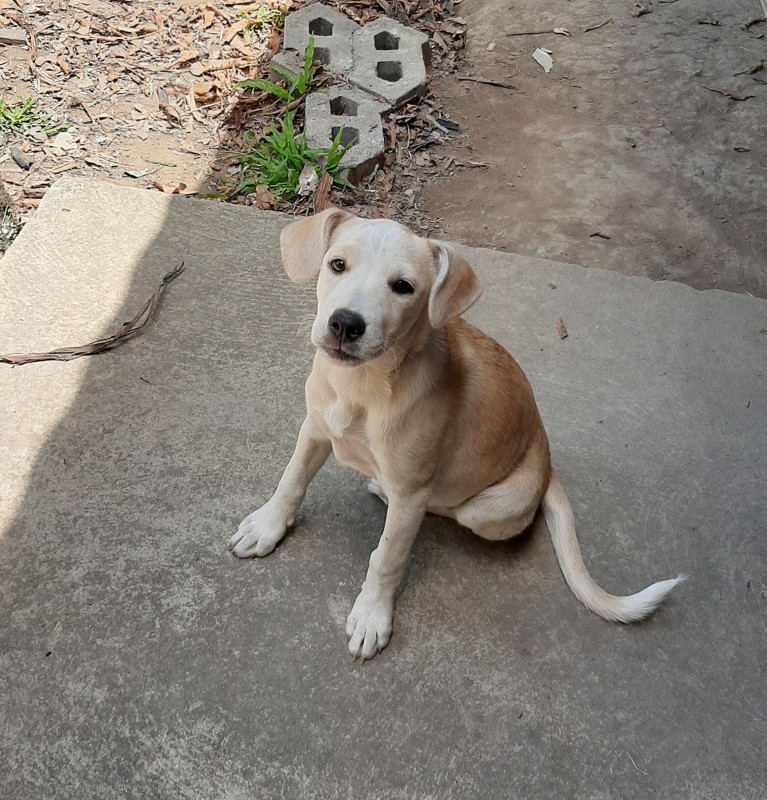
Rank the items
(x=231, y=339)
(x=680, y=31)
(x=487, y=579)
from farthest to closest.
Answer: (x=680, y=31), (x=231, y=339), (x=487, y=579)

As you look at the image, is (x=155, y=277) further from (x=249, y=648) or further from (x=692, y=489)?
(x=692, y=489)

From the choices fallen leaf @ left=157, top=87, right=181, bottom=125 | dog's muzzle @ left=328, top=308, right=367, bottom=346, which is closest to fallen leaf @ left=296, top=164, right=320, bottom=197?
fallen leaf @ left=157, top=87, right=181, bottom=125

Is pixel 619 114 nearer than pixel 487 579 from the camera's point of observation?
No

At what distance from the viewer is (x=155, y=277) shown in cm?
375

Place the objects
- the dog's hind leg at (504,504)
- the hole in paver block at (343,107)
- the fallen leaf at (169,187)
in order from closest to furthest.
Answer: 1. the dog's hind leg at (504,504)
2. the fallen leaf at (169,187)
3. the hole in paver block at (343,107)

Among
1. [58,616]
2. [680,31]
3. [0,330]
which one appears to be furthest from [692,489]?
[680,31]

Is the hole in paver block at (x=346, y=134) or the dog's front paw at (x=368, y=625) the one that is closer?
the dog's front paw at (x=368, y=625)

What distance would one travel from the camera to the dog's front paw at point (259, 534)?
2.77 meters

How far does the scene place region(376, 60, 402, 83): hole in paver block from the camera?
5.85 meters

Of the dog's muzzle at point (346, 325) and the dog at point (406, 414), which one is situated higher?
the dog's muzzle at point (346, 325)

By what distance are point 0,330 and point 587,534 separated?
2746 millimetres

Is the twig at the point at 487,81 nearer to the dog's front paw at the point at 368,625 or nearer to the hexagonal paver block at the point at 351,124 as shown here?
the hexagonal paver block at the point at 351,124

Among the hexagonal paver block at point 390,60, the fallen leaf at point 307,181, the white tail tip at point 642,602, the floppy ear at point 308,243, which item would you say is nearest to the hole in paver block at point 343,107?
the hexagonal paver block at point 390,60

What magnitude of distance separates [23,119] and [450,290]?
4.28 meters
